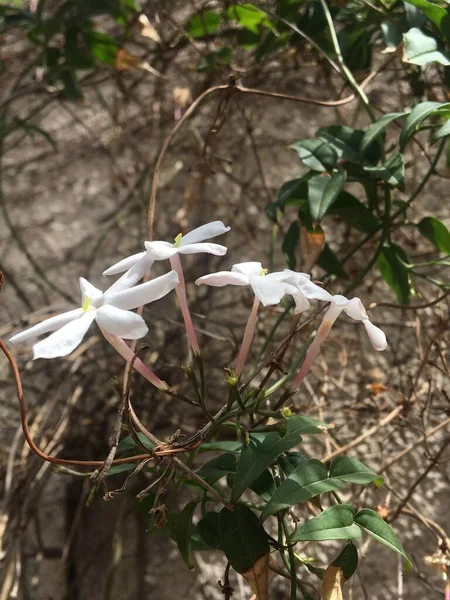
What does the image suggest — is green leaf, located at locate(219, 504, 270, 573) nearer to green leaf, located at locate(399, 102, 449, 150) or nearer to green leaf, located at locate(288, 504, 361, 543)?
green leaf, located at locate(288, 504, 361, 543)

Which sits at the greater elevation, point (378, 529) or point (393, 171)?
point (393, 171)

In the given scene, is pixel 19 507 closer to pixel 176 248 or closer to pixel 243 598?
pixel 243 598

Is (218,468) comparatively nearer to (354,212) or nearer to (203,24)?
(354,212)

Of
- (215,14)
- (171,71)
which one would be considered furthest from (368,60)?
(171,71)

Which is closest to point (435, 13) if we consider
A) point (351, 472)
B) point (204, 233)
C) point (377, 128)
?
point (377, 128)

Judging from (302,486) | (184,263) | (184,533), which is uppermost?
(302,486)

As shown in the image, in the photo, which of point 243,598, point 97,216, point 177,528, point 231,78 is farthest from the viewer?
point 97,216

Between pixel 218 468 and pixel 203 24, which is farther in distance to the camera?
pixel 203 24
